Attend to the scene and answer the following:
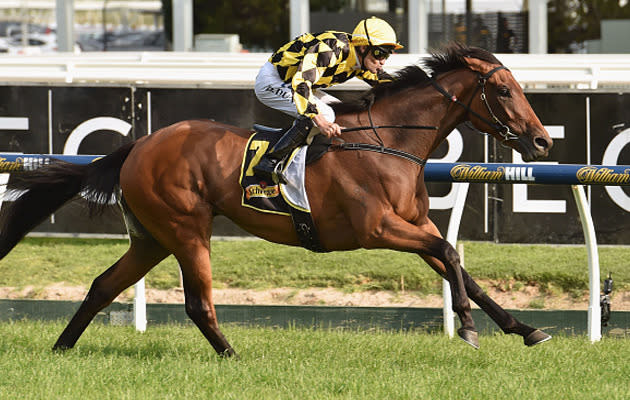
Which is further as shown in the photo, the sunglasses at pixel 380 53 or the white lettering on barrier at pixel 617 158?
the white lettering on barrier at pixel 617 158

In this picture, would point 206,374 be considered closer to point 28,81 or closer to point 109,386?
point 109,386

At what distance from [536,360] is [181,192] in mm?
2042

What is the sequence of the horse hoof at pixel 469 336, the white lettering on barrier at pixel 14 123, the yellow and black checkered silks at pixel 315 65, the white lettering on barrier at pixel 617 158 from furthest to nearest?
the white lettering on barrier at pixel 14 123 < the white lettering on barrier at pixel 617 158 < the yellow and black checkered silks at pixel 315 65 < the horse hoof at pixel 469 336

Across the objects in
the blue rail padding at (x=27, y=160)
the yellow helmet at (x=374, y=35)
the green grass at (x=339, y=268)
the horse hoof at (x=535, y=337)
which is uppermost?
the yellow helmet at (x=374, y=35)

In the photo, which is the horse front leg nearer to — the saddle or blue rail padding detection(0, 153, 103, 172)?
the saddle

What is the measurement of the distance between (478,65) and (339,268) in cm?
314

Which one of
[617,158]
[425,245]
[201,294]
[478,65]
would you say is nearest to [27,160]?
[201,294]

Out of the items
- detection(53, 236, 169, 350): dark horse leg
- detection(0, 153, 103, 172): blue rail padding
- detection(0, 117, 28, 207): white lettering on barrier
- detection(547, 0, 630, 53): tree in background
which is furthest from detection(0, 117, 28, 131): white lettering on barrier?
detection(547, 0, 630, 53): tree in background

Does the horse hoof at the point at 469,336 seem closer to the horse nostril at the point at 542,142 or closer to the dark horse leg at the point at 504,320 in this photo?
the dark horse leg at the point at 504,320

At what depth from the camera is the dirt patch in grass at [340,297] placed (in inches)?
285

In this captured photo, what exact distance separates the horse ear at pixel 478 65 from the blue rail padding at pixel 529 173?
2.47ft

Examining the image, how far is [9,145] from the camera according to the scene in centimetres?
803

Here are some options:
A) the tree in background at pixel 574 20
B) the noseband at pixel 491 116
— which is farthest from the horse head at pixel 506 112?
the tree in background at pixel 574 20

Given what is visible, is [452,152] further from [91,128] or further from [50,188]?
[50,188]
